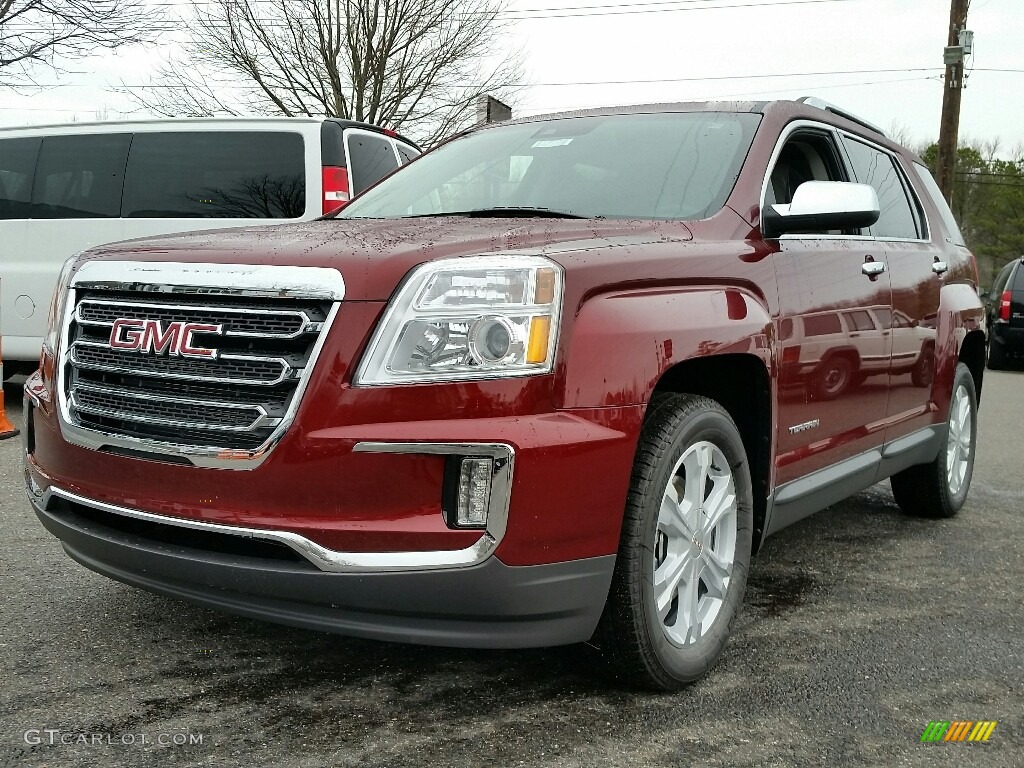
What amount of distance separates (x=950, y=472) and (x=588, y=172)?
2644 millimetres

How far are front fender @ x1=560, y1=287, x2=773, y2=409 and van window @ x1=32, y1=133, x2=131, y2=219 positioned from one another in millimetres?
6204

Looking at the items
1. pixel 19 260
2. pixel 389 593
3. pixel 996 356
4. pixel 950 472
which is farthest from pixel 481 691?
pixel 996 356

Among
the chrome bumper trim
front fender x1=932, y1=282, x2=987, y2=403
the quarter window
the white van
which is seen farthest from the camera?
the white van

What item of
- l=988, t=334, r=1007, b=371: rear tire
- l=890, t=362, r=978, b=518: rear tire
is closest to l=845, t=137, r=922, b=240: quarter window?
l=890, t=362, r=978, b=518: rear tire

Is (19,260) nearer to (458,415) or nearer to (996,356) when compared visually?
(458,415)

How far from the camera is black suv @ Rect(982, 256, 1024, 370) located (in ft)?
51.0

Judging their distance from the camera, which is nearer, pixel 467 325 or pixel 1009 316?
pixel 467 325

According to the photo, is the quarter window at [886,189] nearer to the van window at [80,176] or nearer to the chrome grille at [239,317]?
the chrome grille at [239,317]

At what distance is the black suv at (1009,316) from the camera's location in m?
15.6

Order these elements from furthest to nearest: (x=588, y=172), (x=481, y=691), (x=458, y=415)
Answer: (x=588, y=172) < (x=481, y=691) < (x=458, y=415)

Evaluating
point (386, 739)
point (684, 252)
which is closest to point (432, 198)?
point (684, 252)

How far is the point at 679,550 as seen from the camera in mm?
2854

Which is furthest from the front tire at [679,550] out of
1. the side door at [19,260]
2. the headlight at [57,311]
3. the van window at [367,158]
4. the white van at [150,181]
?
the side door at [19,260]

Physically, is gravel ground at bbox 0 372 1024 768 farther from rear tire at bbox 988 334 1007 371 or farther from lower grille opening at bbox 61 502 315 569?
rear tire at bbox 988 334 1007 371
